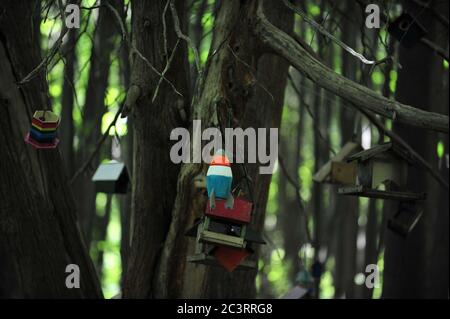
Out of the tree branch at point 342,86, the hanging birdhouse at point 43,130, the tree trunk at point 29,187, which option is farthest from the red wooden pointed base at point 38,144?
the tree branch at point 342,86

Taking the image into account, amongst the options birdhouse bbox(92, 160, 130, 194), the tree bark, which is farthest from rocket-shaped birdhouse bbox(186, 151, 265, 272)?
the tree bark

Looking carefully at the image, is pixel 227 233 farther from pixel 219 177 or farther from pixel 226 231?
pixel 219 177

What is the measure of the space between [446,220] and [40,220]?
4.42 meters

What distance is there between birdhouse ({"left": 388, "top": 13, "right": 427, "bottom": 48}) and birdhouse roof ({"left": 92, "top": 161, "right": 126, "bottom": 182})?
209cm

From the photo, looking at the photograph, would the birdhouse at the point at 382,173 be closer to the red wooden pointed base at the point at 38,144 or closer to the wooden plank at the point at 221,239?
the wooden plank at the point at 221,239

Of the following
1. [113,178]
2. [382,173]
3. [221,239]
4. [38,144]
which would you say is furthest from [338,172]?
[38,144]

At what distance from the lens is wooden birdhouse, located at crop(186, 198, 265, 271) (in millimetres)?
4219

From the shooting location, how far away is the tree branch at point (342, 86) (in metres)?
4.22

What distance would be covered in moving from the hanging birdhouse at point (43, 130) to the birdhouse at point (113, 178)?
1167mm

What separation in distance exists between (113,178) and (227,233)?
1.73 meters

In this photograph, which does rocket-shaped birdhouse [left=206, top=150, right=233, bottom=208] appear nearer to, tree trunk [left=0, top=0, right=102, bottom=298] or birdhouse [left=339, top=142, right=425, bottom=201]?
birdhouse [left=339, top=142, right=425, bottom=201]

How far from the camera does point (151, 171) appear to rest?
16.9 feet

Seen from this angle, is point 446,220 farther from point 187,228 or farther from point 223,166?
point 223,166

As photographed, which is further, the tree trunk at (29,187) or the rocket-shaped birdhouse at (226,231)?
the tree trunk at (29,187)
